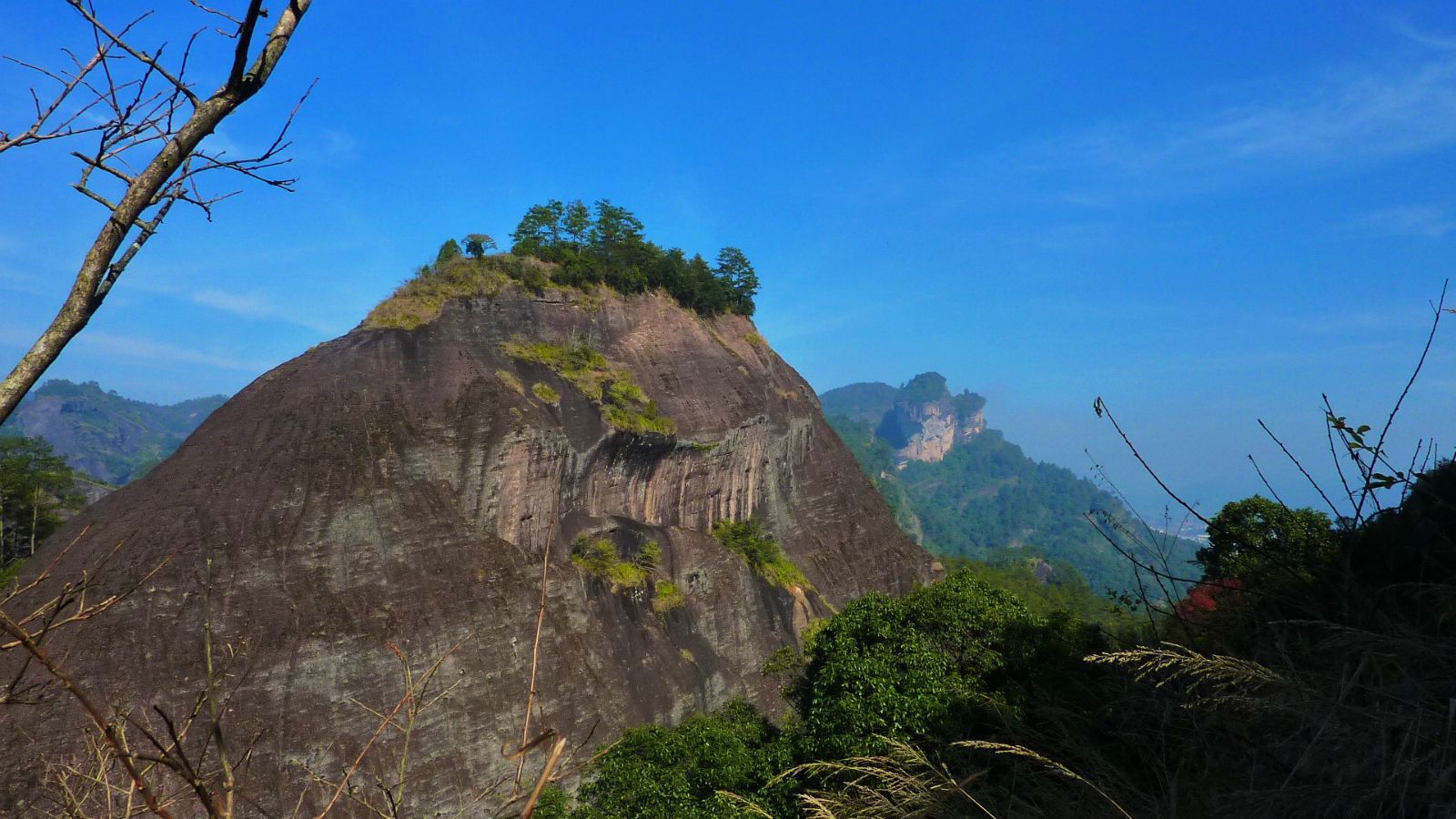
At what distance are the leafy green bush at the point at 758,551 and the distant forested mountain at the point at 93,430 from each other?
139479 mm

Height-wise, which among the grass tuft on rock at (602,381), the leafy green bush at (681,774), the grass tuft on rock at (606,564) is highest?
the grass tuft on rock at (602,381)

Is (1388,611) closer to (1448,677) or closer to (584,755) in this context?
(1448,677)

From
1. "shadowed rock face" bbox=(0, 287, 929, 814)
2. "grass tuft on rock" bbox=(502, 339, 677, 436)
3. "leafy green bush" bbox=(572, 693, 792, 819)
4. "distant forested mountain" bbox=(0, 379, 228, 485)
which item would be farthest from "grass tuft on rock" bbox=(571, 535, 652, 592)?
"distant forested mountain" bbox=(0, 379, 228, 485)

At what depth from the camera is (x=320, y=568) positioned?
19.2 meters

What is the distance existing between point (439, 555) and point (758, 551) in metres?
12.8

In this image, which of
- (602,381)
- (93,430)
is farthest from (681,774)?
(93,430)

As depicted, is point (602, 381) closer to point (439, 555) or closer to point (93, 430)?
point (439, 555)

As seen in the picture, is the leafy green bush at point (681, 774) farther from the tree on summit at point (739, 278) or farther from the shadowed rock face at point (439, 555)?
the tree on summit at point (739, 278)

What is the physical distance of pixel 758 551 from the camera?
96.9 ft

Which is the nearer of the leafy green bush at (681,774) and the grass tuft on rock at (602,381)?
the leafy green bush at (681,774)

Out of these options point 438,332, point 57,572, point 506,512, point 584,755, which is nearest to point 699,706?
point 584,755

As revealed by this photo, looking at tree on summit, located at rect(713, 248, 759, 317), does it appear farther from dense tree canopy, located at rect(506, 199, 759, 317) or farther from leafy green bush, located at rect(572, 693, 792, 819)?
leafy green bush, located at rect(572, 693, 792, 819)

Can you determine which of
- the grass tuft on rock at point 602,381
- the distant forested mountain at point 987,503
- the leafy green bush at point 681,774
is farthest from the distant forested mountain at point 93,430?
the leafy green bush at point 681,774

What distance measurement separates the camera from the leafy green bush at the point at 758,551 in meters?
29.0
